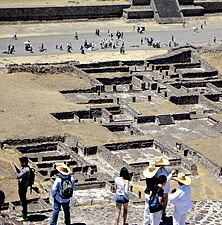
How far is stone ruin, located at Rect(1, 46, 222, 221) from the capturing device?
3072cm

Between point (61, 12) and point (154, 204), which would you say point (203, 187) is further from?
point (61, 12)

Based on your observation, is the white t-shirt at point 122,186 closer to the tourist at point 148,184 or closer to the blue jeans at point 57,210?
the tourist at point 148,184

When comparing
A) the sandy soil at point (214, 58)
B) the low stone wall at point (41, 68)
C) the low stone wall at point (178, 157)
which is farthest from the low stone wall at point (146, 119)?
the sandy soil at point (214, 58)

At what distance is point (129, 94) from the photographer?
44594 mm

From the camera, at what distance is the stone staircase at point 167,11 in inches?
2694

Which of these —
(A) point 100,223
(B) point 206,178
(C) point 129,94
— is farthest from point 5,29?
(A) point 100,223

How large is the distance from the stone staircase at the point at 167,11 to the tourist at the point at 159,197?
2023 inches

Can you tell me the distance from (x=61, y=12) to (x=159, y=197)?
2010 inches

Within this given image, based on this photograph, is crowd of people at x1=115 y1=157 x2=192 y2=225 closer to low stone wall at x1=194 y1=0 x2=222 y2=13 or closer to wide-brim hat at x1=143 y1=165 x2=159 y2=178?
wide-brim hat at x1=143 y1=165 x2=159 y2=178

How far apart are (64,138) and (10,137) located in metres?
2.37

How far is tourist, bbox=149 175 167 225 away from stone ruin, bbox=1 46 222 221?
5853 mm

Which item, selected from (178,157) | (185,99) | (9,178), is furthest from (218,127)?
(9,178)

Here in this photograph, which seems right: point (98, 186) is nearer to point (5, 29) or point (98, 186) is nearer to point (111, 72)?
point (111, 72)

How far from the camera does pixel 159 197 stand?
17.3 m
